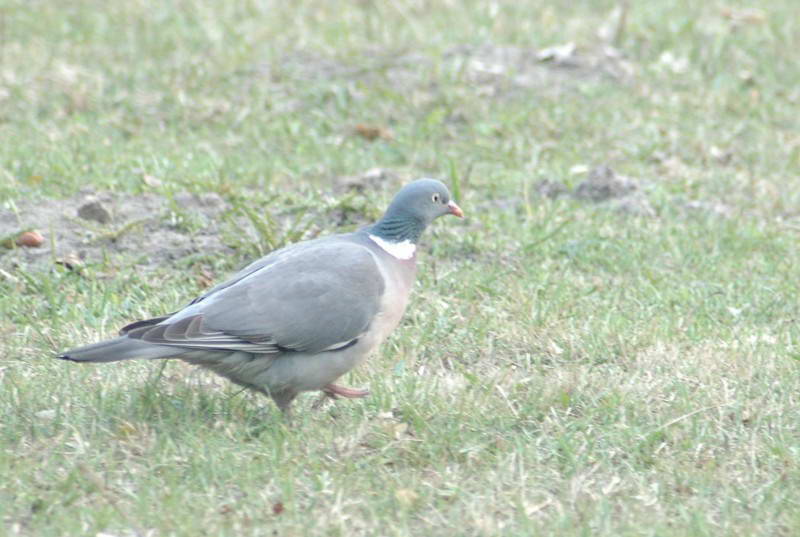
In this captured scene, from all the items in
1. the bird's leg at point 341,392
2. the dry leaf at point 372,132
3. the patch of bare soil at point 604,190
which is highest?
the bird's leg at point 341,392

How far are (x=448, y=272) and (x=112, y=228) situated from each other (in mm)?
1648

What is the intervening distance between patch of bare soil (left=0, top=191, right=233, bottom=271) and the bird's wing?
5.06 feet

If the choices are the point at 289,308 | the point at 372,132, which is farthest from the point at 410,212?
the point at 372,132

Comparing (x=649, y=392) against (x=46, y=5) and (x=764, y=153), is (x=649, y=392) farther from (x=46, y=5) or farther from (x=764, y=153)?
(x=46, y=5)

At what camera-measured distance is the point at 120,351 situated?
158 inches

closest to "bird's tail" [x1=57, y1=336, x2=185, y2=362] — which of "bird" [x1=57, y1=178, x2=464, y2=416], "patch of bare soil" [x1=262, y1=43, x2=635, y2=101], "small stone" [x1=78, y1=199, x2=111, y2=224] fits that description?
"bird" [x1=57, y1=178, x2=464, y2=416]

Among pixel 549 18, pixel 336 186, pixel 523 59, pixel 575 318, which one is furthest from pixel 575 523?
pixel 549 18

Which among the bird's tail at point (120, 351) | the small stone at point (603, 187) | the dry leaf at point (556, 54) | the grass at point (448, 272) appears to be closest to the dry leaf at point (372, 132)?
the grass at point (448, 272)

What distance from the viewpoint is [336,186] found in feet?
22.9

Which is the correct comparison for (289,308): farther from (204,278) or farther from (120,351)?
(204,278)

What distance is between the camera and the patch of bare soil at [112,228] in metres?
5.77

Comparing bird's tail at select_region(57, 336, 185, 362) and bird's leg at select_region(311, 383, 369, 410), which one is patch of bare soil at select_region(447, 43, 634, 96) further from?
bird's tail at select_region(57, 336, 185, 362)

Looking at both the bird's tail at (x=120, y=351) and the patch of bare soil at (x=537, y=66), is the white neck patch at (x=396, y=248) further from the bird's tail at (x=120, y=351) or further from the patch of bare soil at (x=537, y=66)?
the patch of bare soil at (x=537, y=66)

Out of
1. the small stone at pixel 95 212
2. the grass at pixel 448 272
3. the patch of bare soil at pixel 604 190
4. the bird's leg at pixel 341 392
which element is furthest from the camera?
the patch of bare soil at pixel 604 190
